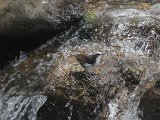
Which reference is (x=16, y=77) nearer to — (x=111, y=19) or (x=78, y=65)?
(x=78, y=65)

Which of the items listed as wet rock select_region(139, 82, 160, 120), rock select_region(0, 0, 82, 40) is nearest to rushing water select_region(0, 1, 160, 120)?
wet rock select_region(139, 82, 160, 120)

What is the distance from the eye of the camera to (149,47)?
5359 mm

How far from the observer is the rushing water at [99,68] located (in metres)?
4.62

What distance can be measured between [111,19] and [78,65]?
50.8 inches

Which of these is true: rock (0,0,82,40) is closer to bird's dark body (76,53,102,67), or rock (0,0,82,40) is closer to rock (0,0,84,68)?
rock (0,0,84,68)

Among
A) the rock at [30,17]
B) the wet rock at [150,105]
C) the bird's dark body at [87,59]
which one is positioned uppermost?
the rock at [30,17]

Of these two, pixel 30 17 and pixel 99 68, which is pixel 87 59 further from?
pixel 30 17

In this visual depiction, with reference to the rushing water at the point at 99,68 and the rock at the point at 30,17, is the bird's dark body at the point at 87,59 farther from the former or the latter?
the rock at the point at 30,17

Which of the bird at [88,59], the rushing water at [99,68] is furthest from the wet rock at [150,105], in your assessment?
the bird at [88,59]

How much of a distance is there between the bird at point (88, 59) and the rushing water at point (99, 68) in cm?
8

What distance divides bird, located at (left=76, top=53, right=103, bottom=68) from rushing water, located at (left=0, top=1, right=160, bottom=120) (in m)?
0.08

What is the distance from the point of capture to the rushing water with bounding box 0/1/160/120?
462 centimetres

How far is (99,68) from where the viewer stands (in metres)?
4.96

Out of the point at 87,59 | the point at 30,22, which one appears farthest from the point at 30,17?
the point at 87,59
